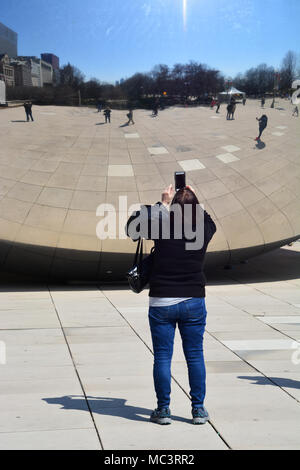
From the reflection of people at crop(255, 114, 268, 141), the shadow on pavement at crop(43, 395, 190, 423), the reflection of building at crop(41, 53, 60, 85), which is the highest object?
the reflection of building at crop(41, 53, 60, 85)

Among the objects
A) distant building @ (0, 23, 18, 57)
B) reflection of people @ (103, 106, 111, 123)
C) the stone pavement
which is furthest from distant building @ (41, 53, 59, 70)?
the stone pavement

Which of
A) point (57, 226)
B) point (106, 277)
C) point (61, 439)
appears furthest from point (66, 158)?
point (61, 439)

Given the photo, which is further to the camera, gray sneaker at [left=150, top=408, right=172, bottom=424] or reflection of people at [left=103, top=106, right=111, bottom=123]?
reflection of people at [left=103, top=106, right=111, bottom=123]

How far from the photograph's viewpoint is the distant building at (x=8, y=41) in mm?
9969

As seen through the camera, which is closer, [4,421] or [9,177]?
[4,421]

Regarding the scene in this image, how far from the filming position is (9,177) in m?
10.5

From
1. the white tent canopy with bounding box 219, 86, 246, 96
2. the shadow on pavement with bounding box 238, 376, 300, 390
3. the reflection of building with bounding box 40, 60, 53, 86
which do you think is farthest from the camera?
→ the white tent canopy with bounding box 219, 86, 246, 96

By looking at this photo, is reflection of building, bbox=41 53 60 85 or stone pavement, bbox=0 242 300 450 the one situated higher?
reflection of building, bbox=41 53 60 85

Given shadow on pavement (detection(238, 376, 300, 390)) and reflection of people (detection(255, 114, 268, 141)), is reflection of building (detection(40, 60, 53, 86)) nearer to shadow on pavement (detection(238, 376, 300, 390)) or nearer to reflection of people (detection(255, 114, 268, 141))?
reflection of people (detection(255, 114, 268, 141))

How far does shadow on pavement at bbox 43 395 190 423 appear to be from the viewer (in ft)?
14.6

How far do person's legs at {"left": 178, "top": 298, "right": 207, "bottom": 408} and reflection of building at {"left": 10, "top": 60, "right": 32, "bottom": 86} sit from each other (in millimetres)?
7855

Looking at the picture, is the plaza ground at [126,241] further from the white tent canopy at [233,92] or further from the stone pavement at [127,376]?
the white tent canopy at [233,92]
